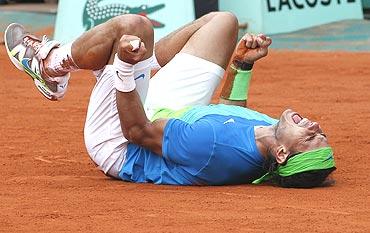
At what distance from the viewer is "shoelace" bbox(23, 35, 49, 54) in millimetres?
7332

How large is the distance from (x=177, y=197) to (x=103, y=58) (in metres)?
1.04

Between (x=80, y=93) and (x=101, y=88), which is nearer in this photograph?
(x=101, y=88)

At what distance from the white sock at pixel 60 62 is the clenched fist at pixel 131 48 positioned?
64 cm

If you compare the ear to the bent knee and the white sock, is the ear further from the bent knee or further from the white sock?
the white sock

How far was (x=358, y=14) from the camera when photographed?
15250 millimetres

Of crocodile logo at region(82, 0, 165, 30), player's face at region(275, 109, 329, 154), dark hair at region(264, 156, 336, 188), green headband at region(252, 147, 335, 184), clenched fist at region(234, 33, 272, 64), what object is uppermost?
clenched fist at region(234, 33, 272, 64)

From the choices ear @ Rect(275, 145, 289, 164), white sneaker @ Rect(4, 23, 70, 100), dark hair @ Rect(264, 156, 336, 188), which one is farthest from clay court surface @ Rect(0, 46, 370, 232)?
white sneaker @ Rect(4, 23, 70, 100)

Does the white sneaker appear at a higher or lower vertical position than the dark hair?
higher

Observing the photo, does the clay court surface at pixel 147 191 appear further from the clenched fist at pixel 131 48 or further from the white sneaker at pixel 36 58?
the clenched fist at pixel 131 48

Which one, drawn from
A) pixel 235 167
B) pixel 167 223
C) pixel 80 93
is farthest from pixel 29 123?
pixel 167 223

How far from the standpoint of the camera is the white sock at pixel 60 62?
279 inches

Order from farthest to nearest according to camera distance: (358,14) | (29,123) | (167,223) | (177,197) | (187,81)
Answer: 1. (358,14)
2. (29,123)
3. (187,81)
4. (177,197)
5. (167,223)

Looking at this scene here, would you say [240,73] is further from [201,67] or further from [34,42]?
[34,42]

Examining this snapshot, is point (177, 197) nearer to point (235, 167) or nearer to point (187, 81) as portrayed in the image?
point (235, 167)
